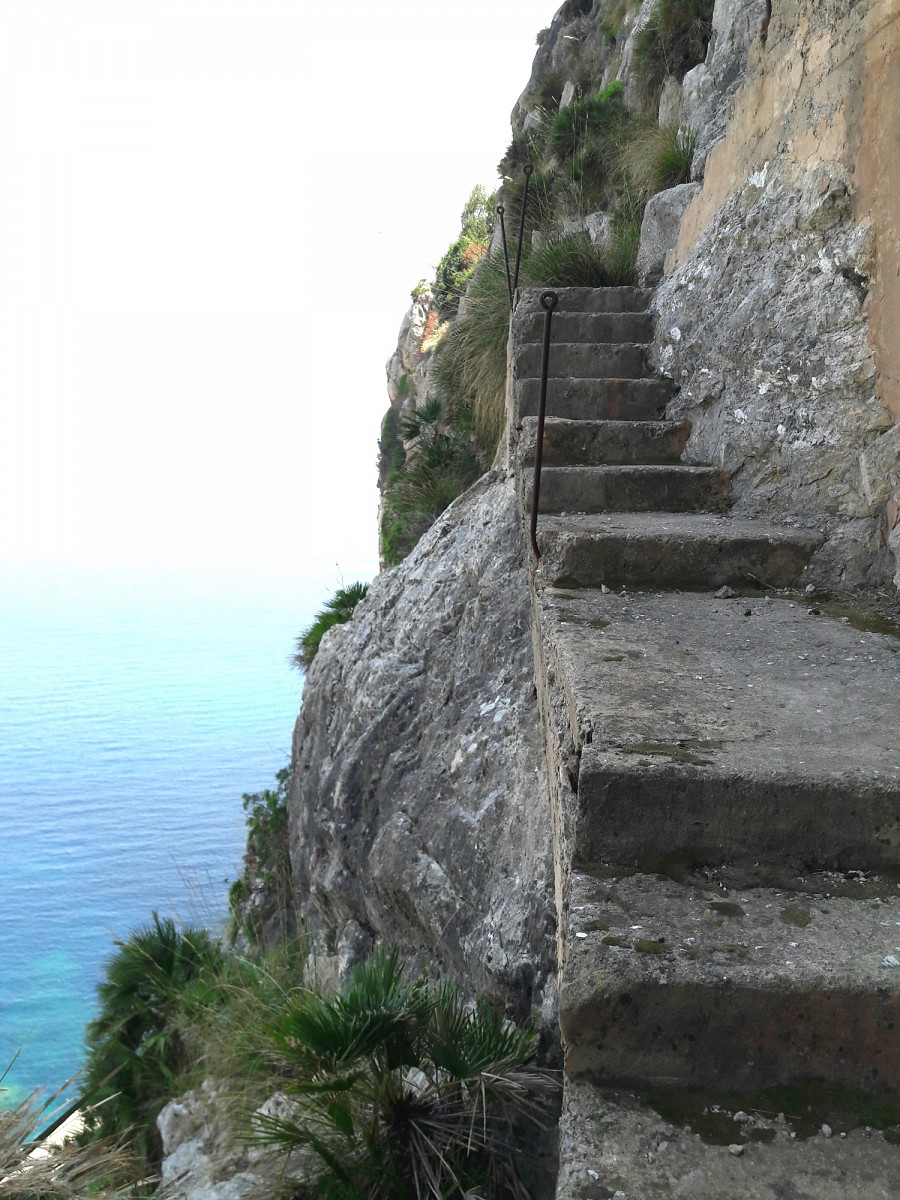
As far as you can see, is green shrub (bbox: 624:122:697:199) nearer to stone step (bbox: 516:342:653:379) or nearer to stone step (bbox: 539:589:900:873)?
stone step (bbox: 516:342:653:379)

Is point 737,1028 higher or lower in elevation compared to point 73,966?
higher

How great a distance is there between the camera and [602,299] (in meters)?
5.40

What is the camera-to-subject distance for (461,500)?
5.62m

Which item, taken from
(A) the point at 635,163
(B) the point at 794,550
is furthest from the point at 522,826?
(A) the point at 635,163

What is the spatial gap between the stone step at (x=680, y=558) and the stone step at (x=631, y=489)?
2.39ft

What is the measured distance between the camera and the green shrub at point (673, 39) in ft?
27.6

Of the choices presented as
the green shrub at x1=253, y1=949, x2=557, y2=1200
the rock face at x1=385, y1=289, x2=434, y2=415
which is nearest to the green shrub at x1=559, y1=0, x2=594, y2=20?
the rock face at x1=385, y1=289, x2=434, y2=415

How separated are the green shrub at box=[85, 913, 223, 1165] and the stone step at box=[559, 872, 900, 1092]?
16.9 ft

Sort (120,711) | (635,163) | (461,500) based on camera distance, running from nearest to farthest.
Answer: (461,500), (635,163), (120,711)

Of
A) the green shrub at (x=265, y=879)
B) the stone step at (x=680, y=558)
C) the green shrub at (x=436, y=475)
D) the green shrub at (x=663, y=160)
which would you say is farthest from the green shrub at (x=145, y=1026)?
the green shrub at (x=663, y=160)

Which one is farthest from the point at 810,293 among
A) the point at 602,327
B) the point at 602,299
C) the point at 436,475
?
the point at 436,475

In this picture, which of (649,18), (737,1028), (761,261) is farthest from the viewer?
(649,18)

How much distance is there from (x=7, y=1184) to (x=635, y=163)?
7.64 metres

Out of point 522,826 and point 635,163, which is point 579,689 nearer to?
point 522,826
